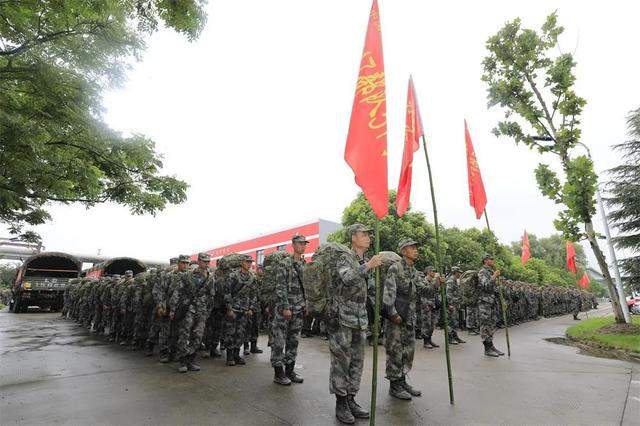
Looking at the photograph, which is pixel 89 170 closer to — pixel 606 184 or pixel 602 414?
pixel 602 414

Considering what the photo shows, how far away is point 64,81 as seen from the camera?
22.1 feet

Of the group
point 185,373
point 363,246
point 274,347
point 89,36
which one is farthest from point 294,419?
point 89,36

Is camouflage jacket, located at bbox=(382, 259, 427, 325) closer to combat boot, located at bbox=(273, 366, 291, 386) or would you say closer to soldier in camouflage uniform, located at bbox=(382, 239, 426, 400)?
soldier in camouflage uniform, located at bbox=(382, 239, 426, 400)

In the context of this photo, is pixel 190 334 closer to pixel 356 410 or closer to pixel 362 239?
pixel 356 410

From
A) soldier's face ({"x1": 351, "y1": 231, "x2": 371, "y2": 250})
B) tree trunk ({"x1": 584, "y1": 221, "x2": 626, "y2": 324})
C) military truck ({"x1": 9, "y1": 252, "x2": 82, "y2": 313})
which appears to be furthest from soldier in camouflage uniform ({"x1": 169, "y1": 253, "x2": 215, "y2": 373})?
military truck ({"x1": 9, "y1": 252, "x2": 82, "y2": 313})

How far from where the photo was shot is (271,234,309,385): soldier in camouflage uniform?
5348 millimetres

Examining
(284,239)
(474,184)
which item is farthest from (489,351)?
(284,239)

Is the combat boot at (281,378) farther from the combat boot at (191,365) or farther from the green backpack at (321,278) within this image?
the combat boot at (191,365)

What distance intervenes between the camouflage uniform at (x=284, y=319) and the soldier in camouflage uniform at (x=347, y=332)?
151cm

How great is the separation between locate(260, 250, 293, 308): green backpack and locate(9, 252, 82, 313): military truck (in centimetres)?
1947

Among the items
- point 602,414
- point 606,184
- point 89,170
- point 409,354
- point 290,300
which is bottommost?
point 602,414

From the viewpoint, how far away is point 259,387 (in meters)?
4.99

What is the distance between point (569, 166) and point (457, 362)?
25.4ft

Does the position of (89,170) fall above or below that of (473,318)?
above
